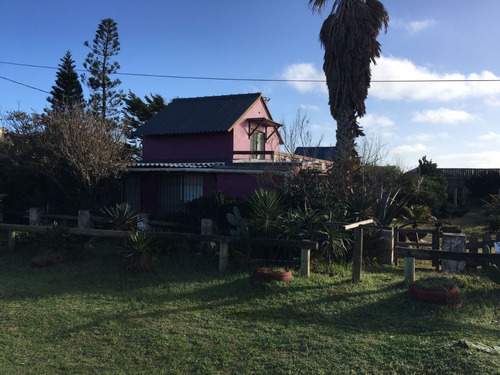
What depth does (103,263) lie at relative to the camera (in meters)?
8.99

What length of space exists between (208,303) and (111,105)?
1031 inches

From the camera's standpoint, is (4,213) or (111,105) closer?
(4,213)

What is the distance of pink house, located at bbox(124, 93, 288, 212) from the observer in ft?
46.0

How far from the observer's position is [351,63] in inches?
519

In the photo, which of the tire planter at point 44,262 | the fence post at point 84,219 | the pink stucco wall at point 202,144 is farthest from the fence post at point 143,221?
the pink stucco wall at point 202,144

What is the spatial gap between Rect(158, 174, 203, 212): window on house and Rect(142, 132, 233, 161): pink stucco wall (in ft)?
11.3

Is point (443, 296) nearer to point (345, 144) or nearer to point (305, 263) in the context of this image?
point (305, 263)

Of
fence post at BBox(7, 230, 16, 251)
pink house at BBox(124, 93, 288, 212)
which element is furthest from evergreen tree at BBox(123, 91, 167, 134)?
fence post at BBox(7, 230, 16, 251)

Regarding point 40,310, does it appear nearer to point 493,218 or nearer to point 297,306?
point 297,306

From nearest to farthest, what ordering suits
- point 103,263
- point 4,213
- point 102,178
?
point 103,263
point 102,178
point 4,213

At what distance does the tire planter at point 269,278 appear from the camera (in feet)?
22.0

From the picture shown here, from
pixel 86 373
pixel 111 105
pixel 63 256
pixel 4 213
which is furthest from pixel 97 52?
pixel 86 373

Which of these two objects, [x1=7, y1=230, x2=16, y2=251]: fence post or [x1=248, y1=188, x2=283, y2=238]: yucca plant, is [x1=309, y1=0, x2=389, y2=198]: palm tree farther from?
[x1=7, y1=230, x2=16, y2=251]: fence post

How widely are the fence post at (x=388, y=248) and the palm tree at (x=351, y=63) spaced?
14.1 ft
